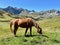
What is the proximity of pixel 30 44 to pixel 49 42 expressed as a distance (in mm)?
2377

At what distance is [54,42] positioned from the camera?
19547mm

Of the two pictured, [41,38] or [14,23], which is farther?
[14,23]

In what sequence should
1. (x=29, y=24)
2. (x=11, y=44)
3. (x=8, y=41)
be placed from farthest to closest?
(x=29, y=24), (x=8, y=41), (x=11, y=44)

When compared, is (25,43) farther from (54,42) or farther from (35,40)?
(54,42)

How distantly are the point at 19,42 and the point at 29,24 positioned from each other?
15.9 ft

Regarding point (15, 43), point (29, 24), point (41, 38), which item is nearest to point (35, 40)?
point (41, 38)

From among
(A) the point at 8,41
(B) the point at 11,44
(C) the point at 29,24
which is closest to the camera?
(B) the point at 11,44

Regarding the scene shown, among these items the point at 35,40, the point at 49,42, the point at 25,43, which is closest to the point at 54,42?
the point at 49,42

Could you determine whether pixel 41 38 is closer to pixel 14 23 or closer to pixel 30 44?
pixel 30 44

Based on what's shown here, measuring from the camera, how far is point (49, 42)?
1917 centimetres

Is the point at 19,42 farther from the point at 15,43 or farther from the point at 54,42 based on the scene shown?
the point at 54,42

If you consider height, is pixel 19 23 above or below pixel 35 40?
above

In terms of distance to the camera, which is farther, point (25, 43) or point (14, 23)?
point (14, 23)

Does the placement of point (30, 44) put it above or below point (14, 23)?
below
